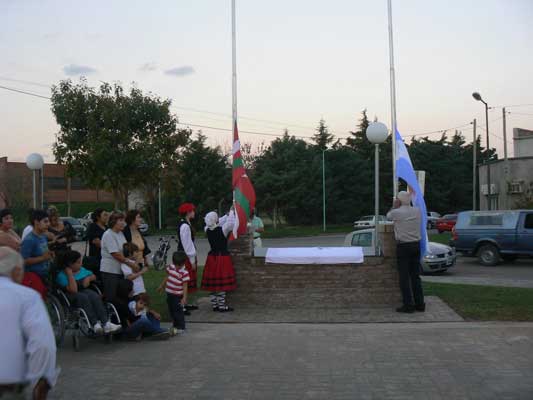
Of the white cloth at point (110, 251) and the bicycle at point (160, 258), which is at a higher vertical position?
the white cloth at point (110, 251)

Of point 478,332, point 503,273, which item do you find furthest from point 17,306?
point 503,273

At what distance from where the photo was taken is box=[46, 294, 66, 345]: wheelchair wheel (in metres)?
7.41

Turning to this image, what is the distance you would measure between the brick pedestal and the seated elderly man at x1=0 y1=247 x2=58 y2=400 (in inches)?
283

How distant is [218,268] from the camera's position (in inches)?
393

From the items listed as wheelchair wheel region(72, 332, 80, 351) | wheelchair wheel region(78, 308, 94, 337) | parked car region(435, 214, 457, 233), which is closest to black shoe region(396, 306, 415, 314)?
wheelchair wheel region(78, 308, 94, 337)

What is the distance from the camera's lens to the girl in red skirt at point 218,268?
994 cm

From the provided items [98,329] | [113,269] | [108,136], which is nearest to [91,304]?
[98,329]

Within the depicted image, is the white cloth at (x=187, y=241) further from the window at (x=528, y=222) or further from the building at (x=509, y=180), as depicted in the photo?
the building at (x=509, y=180)

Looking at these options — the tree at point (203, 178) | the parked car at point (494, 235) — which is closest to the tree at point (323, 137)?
the tree at point (203, 178)

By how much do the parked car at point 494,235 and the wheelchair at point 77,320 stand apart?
14986 mm

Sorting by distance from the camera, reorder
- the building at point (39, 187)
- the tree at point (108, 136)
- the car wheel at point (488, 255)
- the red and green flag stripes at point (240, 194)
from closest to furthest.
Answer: the red and green flag stripes at point (240, 194) < the car wheel at point (488, 255) < the tree at point (108, 136) < the building at point (39, 187)

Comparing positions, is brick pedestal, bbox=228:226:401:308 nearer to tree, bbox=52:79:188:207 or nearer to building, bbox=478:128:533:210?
tree, bbox=52:79:188:207

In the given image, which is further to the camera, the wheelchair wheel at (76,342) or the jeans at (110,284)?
the jeans at (110,284)

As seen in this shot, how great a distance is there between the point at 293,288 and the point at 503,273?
386 inches
